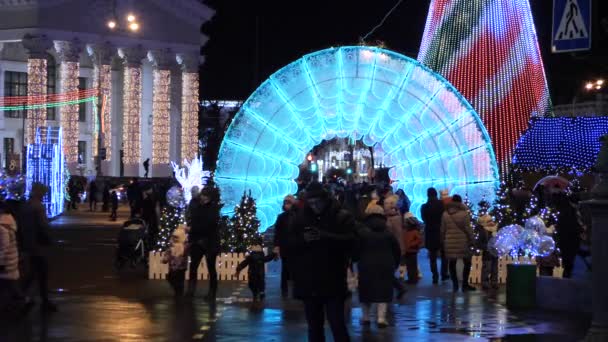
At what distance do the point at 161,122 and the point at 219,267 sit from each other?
4695 cm

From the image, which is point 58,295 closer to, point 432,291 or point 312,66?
point 432,291

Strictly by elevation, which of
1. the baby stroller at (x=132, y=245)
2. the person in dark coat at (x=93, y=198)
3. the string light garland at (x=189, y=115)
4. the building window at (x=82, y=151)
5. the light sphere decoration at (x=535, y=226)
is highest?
the string light garland at (x=189, y=115)

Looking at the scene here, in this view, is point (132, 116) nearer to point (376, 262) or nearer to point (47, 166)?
point (47, 166)

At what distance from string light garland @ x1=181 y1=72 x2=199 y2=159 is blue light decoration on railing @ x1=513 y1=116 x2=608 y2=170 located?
2976 centimetres

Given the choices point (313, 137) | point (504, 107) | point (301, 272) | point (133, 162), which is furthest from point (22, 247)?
point (133, 162)

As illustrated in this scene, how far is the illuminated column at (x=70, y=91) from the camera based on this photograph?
62.3 metres

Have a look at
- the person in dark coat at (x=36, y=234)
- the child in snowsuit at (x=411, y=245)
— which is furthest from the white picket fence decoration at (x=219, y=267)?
the person in dark coat at (x=36, y=234)

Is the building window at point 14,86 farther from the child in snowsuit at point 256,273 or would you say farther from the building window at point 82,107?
the child in snowsuit at point 256,273

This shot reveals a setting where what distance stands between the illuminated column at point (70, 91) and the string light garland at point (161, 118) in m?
5.20

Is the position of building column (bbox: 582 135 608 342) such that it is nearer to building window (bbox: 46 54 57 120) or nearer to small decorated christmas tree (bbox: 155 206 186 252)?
small decorated christmas tree (bbox: 155 206 186 252)

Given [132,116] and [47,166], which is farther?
[132,116]

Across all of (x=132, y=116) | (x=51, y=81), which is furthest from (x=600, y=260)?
(x=51, y=81)

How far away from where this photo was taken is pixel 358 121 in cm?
2838

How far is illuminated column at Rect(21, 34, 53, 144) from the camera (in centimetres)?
6138
